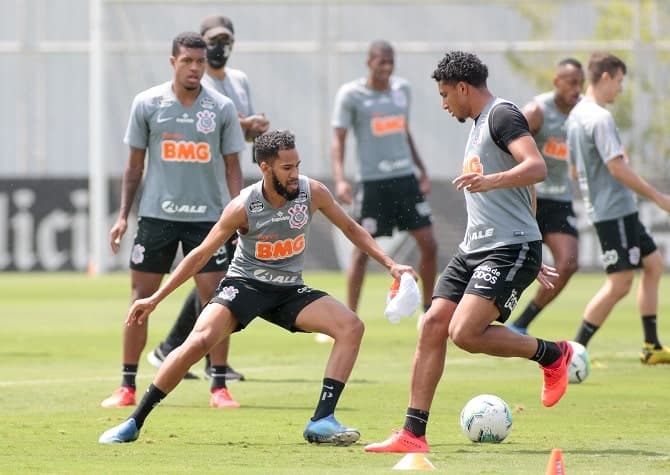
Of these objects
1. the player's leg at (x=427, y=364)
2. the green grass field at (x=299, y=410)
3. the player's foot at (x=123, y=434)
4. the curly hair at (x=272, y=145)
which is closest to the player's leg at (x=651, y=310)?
the green grass field at (x=299, y=410)

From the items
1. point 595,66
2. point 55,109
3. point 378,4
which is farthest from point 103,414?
point 55,109

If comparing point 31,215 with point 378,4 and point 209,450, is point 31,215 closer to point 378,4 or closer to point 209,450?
point 378,4

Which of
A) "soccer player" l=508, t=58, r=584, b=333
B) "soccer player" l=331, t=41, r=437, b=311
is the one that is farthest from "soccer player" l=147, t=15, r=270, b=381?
"soccer player" l=331, t=41, r=437, b=311

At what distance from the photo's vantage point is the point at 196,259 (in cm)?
921

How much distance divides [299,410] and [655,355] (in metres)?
4.17

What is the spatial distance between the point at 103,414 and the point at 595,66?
5220 millimetres

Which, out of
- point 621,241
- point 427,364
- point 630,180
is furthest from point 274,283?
point 621,241

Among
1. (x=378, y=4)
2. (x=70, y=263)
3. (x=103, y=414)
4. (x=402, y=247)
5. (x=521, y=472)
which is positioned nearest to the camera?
(x=521, y=472)

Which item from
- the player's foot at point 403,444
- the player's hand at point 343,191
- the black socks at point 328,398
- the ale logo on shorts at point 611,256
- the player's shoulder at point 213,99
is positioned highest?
the player's shoulder at point 213,99

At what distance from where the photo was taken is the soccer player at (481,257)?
877cm

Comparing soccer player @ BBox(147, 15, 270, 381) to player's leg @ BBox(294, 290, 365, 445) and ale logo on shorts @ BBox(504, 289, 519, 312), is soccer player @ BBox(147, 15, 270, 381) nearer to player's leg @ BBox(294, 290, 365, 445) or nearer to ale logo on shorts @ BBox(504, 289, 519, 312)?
player's leg @ BBox(294, 290, 365, 445)

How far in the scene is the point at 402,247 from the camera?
2762 cm

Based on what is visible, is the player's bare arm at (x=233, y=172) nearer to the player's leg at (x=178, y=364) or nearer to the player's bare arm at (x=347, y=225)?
the player's bare arm at (x=347, y=225)

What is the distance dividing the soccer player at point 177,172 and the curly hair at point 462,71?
301 centimetres
